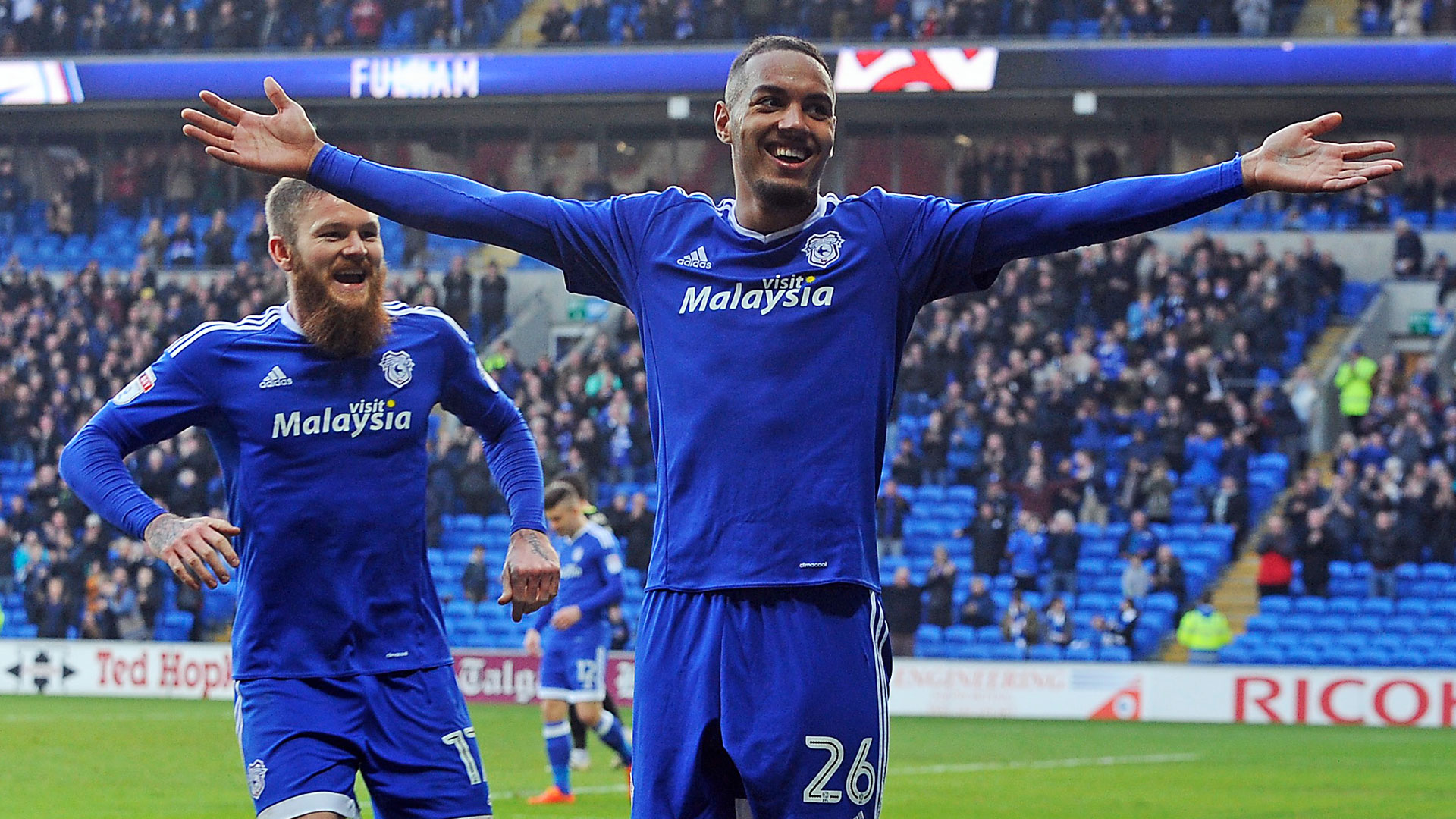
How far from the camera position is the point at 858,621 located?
4137 mm

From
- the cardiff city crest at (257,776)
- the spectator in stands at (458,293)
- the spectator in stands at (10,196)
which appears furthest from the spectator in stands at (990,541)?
the spectator in stands at (10,196)

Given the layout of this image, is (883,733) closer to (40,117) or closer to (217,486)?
(217,486)

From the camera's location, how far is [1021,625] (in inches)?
874

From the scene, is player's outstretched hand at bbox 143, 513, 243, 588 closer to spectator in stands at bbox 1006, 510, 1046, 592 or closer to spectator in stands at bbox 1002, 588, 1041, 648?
spectator in stands at bbox 1002, 588, 1041, 648

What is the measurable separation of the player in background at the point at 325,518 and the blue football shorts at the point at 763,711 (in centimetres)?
128

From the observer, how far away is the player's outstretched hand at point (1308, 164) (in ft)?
13.3

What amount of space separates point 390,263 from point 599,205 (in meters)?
27.7

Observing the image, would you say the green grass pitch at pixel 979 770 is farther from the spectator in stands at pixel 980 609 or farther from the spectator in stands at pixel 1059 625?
the spectator in stands at pixel 980 609

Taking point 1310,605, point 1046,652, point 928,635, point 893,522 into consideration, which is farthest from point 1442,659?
point 893,522

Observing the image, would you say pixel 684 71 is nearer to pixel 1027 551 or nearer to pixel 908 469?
pixel 908 469

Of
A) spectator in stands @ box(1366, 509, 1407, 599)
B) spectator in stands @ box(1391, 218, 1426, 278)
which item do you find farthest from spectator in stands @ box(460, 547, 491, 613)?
spectator in stands @ box(1391, 218, 1426, 278)

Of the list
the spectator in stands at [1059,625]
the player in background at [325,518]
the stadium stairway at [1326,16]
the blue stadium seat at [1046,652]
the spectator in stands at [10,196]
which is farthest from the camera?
the spectator in stands at [10,196]

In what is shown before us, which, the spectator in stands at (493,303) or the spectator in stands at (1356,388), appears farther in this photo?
the spectator in stands at (493,303)

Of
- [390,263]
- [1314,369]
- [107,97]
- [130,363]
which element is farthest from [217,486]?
[1314,369]
